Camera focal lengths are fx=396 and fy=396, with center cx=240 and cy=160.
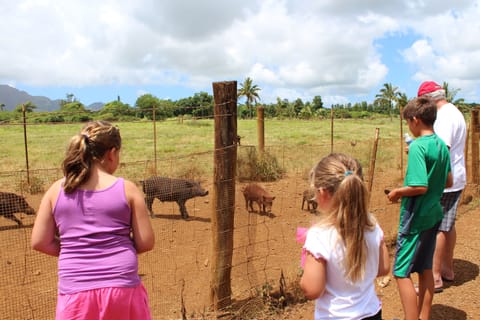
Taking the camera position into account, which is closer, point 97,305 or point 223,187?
point 97,305

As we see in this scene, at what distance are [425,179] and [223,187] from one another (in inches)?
66.4

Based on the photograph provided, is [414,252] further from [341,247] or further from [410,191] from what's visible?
[341,247]

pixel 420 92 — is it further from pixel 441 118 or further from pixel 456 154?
pixel 456 154

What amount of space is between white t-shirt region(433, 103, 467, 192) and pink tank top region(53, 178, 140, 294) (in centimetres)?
277

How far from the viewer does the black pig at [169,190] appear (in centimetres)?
753

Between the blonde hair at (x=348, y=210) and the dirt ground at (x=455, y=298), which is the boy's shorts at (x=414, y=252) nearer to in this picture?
the dirt ground at (x=455, y=298)

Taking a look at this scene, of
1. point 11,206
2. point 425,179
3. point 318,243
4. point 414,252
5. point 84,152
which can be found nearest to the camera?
point 318,243

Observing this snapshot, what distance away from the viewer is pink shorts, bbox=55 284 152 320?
1.96 meters

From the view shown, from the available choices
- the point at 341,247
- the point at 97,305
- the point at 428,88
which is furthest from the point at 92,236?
the point at 428,88

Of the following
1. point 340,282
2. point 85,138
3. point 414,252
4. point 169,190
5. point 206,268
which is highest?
point 85,138

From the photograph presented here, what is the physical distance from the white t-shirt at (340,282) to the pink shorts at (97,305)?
97 cm

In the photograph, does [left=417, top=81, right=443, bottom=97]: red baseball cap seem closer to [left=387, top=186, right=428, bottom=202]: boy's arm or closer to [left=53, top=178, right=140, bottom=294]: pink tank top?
[left=387, top=186, right=428, bottom=202]: boy's arm

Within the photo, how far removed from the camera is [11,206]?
7152 mm

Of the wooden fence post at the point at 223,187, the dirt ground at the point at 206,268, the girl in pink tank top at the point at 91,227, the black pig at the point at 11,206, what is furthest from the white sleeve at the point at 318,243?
the black pig at the point at 11,206
